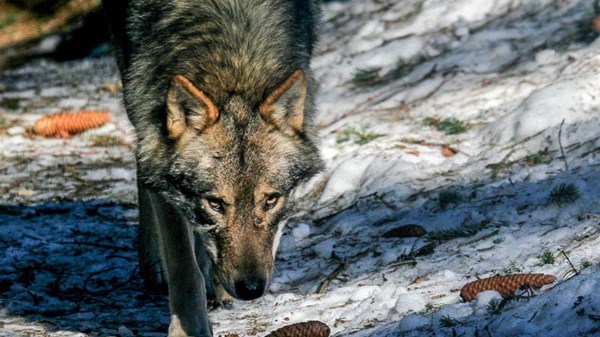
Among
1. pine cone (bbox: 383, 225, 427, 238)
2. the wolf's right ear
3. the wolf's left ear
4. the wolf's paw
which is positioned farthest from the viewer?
pine cone (bbox: 383, 225, 427, 238)

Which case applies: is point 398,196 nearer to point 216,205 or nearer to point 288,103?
point 288,103

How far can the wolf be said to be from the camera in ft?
12.3

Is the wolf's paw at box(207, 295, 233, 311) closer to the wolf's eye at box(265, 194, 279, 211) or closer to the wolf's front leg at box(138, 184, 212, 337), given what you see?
the wolf's front leg at box(138, 184, 212, 337)

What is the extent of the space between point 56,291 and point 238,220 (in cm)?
147

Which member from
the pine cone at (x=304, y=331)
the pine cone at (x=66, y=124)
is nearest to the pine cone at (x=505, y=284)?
the pine cone at (x=304, y=331)

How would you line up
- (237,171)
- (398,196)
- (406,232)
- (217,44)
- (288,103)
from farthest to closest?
1. (398,196)
2. (406,232)
3. (217,44)
4. (288,103)
5. (237,171)

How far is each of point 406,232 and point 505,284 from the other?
1.22 metres

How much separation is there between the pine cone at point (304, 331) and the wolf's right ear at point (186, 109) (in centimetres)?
85

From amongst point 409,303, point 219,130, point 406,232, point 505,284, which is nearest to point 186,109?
point 219,130

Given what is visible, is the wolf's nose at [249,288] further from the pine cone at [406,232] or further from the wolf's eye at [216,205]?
the pine cone at [406,232]

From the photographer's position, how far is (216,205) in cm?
378

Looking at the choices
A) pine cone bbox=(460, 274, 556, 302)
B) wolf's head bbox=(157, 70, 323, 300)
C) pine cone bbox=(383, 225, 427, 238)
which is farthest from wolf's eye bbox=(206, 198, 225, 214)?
pine cone bbox=(383, 225, 427, 238)

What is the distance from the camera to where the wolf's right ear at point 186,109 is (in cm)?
369

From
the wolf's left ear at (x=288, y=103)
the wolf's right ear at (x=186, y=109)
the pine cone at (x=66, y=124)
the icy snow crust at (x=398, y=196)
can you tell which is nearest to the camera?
the wolf's right ear at (x=186, y=109)
